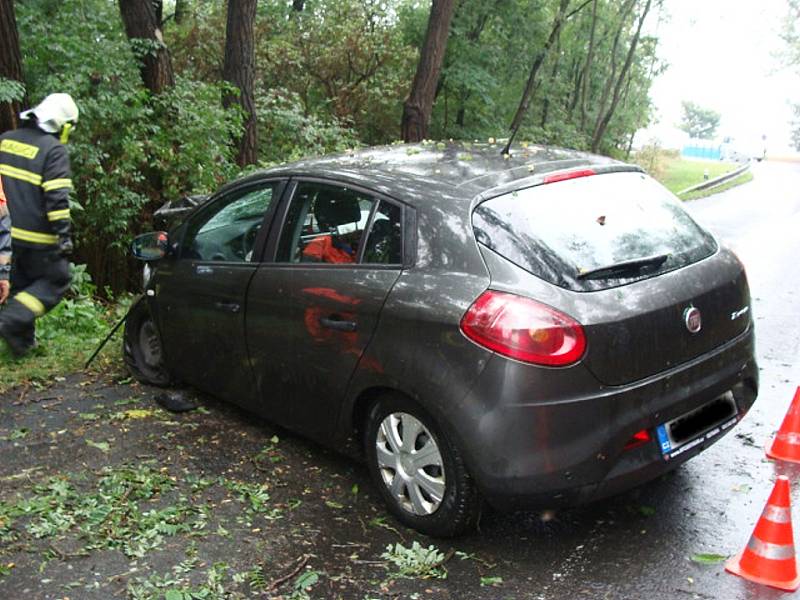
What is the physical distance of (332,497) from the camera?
4277mm

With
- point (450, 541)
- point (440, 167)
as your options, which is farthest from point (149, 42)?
point (450, 541)

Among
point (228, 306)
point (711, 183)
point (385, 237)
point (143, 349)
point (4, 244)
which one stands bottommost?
point (711, 183)

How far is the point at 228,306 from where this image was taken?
15.8ft

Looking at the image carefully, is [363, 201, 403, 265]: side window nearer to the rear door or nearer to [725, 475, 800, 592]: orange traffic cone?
the rear door

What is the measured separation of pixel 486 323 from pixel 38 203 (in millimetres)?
4003

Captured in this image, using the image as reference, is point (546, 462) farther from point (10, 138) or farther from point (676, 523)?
point (10, 138)

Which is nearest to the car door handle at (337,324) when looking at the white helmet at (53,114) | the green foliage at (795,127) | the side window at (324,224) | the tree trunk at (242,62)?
the side window at (324,224)

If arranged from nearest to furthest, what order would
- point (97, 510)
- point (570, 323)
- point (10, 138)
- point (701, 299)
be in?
1. point (570, 323)
2. point (701, 299)
3. point (97, 510)
4. point (10, 138)

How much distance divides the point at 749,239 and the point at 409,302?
11.0 metres

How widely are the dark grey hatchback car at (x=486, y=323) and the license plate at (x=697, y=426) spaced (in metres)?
0.01

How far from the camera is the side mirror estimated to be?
5.48 metres

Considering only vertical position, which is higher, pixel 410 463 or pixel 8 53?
pixel 8 53

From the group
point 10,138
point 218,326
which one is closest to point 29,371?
point 10,138

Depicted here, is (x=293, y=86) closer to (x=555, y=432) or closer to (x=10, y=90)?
(x=10, y=90)
